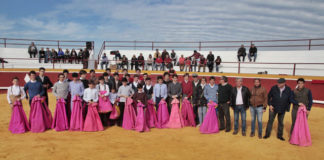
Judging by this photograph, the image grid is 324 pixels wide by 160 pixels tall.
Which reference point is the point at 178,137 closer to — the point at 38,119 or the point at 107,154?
the point at 107,154

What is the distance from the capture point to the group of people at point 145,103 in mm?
6062

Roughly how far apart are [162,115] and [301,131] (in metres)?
3.95

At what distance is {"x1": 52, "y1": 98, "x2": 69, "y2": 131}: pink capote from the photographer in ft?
21.6

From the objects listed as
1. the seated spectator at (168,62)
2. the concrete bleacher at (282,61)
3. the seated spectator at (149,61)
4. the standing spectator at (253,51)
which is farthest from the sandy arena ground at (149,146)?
the seated spectator at (149,61)

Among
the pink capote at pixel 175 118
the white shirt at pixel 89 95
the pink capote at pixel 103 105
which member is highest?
the white shirt at pixel 89 95

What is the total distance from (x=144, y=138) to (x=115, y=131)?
1121mm

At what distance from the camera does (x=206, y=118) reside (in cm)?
667

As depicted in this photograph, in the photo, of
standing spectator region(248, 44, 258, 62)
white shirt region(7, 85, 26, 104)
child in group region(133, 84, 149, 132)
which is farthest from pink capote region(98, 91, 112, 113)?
standing spectator region(248, 44, 258, 62)

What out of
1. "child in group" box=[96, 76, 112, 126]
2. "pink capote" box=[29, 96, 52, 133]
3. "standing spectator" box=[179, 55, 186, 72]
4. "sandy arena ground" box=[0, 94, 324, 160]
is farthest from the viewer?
"standing spectator" box=[179, 55, 186, 72]

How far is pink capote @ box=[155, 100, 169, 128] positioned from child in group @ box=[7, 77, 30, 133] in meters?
3.92

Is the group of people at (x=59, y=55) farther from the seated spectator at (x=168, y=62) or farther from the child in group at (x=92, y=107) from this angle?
the child in group at (x=92, y=107)

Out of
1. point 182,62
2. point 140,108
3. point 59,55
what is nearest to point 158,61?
point 182,62

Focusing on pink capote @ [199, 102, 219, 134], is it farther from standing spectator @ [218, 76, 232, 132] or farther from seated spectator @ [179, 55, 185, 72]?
seated spectator @ [179, 55, 185, 72]

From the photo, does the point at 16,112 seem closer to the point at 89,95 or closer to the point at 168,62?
the point at 89,95
